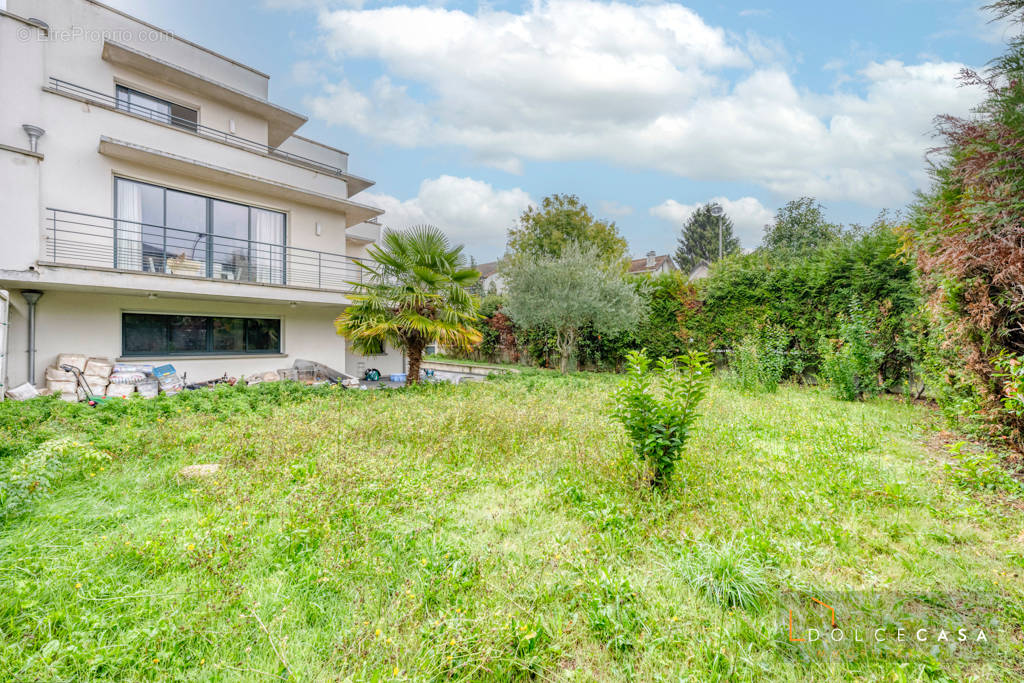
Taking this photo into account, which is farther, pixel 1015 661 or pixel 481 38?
pixel 481 38

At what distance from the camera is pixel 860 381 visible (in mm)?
9938

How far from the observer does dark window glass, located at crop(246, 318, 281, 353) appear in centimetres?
1290

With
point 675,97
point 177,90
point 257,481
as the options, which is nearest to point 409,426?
point 257,481

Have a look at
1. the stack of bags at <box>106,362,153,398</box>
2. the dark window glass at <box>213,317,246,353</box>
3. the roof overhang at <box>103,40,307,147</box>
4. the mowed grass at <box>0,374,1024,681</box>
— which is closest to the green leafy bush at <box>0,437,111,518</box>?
the mowed grass at <box>0,374,1024,681</box>

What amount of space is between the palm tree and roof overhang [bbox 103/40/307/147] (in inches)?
277

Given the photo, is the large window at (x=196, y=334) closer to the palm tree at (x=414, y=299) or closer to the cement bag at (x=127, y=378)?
the cement bag at (x=127, y=378)

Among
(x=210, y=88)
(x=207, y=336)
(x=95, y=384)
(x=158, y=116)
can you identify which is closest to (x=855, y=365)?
(x=207, y=336)

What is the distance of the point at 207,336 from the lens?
→ 39.8ft

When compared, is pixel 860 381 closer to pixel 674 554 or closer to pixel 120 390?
pixel 674 554

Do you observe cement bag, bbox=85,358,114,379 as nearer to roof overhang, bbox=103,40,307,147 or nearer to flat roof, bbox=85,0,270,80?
roof overhang, bbox=103,40,307,147

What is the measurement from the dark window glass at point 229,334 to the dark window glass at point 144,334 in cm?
115

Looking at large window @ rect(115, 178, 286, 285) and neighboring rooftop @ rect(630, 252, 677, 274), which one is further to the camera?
neighboring rooftop @ rect(630, 252, 677, 274)

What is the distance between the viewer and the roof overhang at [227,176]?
10.1 meters

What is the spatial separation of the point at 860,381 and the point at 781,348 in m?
2.30
